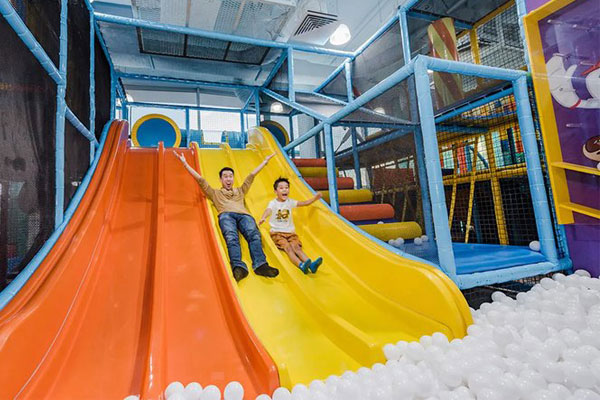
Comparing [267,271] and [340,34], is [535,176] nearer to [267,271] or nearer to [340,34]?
[267,271]

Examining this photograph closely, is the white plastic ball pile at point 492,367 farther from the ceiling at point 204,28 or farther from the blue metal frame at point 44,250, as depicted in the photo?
the ceiling at point 204,28

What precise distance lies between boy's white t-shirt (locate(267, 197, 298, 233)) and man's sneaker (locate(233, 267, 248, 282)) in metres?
0.61

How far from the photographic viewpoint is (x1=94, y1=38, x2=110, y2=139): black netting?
3.36 metres

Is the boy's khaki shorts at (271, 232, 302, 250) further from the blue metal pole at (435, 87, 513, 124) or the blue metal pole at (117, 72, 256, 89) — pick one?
the blue metal pole at (117, 72, 256, 89)

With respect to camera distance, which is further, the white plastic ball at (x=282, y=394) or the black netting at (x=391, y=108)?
the black netting at (x=391, y=108)

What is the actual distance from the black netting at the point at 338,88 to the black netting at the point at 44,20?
4.37m

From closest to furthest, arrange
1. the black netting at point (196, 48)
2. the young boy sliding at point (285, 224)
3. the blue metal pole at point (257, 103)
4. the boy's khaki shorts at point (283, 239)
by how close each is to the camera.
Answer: the young boy sliding at point (285, 224), the boy's khaki shorts at point (283, 239), the black netting at point (196, 48), the blue metal pole at point (257, 103)

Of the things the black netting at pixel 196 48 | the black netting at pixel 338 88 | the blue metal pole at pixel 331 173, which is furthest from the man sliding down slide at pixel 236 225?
the black netting at pixel 338 88

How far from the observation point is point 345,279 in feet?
6.95

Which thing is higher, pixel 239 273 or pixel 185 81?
pixel 185 81

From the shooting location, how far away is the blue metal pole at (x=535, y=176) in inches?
81.0

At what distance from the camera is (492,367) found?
43.0 inches

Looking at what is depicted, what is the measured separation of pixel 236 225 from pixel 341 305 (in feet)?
3.69

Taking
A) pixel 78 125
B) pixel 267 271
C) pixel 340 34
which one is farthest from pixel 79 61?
pixel 340 34
